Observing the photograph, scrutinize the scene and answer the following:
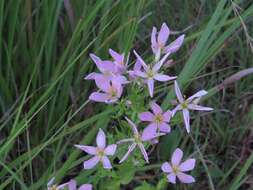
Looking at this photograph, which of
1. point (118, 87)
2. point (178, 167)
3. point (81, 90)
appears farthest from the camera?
point (81, 90)

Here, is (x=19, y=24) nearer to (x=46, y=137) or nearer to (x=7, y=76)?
(x=7, y=76)

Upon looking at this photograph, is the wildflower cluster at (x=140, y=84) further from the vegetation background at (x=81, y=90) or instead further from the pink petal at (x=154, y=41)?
the vegetation background at (x=81, y=90)

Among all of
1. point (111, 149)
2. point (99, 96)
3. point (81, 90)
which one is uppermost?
point (99, 96)

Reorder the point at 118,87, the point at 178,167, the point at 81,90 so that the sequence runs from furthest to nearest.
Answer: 1. the point at 81,90
2. the point at 178,167
3. the point at 118,87

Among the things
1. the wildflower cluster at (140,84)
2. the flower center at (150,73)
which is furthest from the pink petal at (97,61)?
the flower center at (150,73)

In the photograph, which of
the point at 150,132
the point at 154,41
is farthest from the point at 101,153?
Result: the point at 154,41

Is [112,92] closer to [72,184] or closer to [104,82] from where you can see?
[104,82]

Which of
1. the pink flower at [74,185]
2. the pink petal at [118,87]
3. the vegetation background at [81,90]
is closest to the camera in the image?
the pink petal at [118,87]

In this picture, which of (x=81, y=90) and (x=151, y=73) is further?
(x=81, y=90)

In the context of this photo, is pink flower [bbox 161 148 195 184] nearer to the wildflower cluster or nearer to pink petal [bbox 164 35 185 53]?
the wildflower cluster
